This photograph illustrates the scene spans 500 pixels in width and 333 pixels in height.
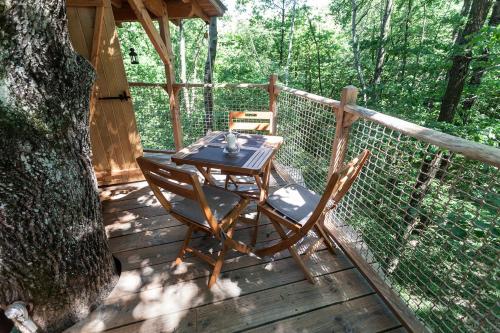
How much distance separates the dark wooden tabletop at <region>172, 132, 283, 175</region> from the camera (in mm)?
1878

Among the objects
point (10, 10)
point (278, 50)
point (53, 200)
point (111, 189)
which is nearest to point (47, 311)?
point (53, 200)

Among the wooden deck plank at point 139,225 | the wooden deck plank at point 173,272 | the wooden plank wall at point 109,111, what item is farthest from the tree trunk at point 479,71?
the wooden plank wall at point 109,111

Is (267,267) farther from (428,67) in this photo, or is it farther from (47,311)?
(428,67)

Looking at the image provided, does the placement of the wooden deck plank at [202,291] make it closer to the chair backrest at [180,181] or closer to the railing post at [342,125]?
the chair backrest at [180,181]

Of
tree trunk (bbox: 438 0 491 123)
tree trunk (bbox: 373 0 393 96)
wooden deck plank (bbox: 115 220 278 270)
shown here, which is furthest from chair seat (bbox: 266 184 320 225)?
tree trunk (bbox: 373 0 393 96)

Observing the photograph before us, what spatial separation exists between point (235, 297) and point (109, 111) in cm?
258

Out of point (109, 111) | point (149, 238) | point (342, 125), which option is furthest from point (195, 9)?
point (149, 238)

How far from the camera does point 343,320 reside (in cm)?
157

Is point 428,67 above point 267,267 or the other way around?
above

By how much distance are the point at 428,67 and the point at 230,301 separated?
6241mm

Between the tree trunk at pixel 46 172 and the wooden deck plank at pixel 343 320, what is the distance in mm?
1151

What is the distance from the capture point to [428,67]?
538 cm

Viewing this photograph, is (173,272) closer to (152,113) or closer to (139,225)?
(139,225)

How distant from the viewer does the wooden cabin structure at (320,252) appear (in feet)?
4.38
